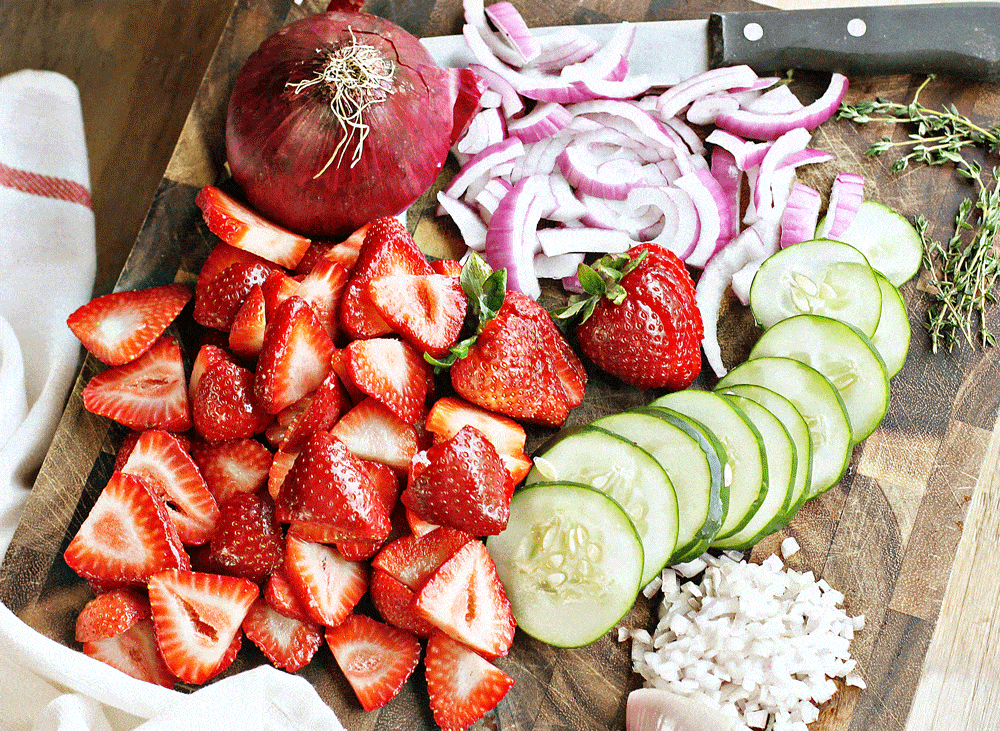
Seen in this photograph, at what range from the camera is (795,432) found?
1.90 metres

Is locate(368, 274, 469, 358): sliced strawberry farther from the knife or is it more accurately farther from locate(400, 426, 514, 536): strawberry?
the knife

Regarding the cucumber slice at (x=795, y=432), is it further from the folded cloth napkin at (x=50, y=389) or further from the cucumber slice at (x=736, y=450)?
the folded cloth napkin at (x=50, y=389)

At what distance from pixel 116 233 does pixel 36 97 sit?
483 mm

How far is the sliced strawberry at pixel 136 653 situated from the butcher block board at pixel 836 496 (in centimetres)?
12

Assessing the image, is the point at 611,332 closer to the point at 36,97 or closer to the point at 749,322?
the point at 749,322

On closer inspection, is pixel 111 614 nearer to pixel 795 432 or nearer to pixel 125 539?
pixel 125 539

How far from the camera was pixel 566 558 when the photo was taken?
1.82 m

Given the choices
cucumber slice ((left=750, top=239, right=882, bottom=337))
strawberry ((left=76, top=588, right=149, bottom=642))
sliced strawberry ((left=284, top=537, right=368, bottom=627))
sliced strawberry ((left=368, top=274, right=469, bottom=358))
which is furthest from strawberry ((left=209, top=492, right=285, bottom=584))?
cucumber slice ((left=750, top=239, right=882, bottom=337))

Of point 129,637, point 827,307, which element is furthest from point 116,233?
point 827,307

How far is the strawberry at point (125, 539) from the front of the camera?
176cm

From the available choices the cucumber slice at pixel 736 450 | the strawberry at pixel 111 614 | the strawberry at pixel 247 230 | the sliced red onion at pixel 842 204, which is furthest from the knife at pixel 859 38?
the strawberry at pixel 111 614

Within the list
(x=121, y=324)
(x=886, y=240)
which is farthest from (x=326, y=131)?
(x=886, y=240)

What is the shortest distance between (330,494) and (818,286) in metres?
1.36

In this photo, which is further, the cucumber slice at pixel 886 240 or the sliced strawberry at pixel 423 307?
the cucumber slice at pixel 886 240
